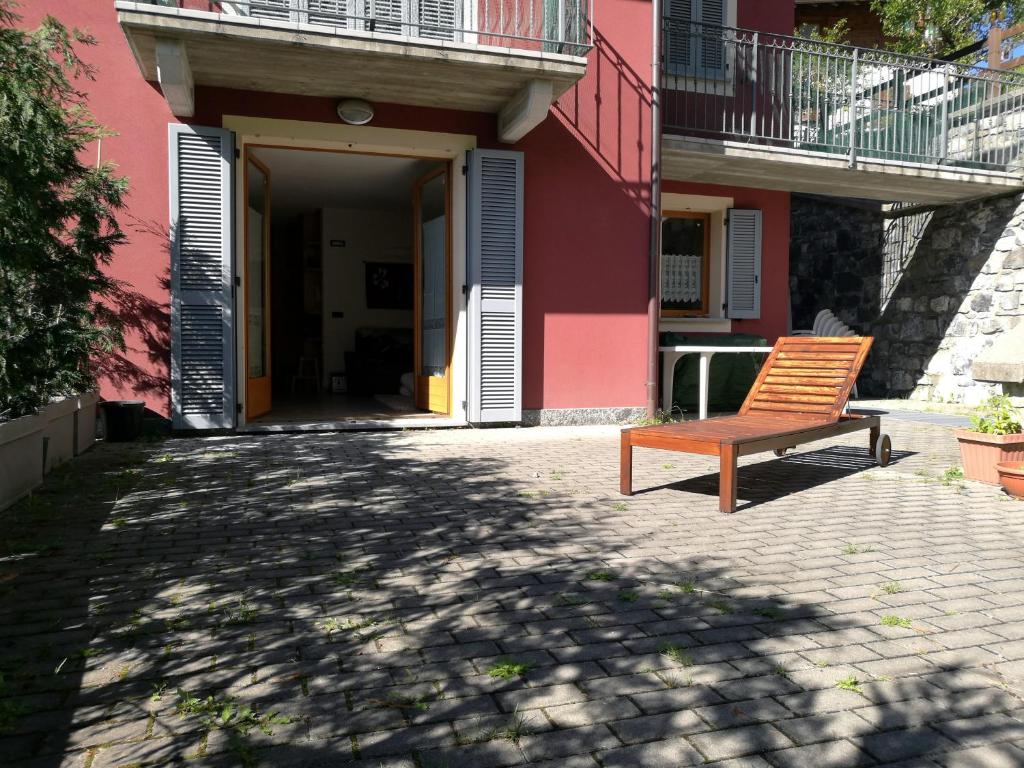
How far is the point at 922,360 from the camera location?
38.9 feet

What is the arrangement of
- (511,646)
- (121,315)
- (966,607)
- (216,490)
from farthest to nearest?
1. (121,315)
2. (216,490)
3. (966,607)
4. (511,646)

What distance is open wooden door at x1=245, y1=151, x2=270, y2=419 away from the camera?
7.89 m

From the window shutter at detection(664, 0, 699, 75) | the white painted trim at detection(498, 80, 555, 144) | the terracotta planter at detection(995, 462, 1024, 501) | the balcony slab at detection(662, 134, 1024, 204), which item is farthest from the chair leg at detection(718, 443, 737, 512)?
the window shutter at detection(664, 0, 699, 75)

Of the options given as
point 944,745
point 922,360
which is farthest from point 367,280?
point 944,745

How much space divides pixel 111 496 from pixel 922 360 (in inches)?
429

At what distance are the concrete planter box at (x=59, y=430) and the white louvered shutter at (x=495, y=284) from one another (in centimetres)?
349

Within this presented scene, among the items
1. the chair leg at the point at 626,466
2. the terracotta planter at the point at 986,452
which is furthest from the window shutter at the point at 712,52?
the chair leg at the point at 626,466

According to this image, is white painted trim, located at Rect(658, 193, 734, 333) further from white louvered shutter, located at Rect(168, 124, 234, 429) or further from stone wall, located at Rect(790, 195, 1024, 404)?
white louvered shutter, located at Rect(168, 124, 234, 429)

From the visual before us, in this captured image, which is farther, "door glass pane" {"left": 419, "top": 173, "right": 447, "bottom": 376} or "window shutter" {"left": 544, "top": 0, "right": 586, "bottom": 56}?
"door glass pane" {"left": 419, "top": 173, "right": 447, "bottom": 376}

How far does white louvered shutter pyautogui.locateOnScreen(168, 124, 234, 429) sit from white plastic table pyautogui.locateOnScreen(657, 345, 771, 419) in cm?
442

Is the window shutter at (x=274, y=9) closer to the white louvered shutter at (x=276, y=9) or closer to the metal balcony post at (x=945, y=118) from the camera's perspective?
the white louvered shutter at (x=276, y=9)

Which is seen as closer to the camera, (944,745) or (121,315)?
(944,745)

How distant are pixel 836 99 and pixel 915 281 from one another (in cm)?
343

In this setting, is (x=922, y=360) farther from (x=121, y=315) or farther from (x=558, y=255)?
(x=121, y=315)
